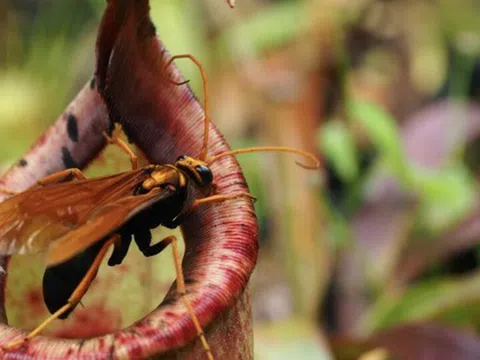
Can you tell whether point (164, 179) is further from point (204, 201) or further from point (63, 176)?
point (63, 176)

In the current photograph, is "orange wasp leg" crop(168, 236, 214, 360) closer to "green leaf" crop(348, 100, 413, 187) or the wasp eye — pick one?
the wasp eye

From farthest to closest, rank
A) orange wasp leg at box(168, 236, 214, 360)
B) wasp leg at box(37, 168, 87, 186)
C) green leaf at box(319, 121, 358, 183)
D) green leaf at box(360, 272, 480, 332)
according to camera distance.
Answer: green leaf at box(319, 121, 358, 183)
green leaf at box(360, 272, 480, 332)
wasp leg at box(37, 168, 87, 186)
orange wasp leg at box(168, 236, 214, 360)

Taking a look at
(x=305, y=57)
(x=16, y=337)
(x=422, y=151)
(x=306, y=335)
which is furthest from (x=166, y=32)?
(x=16, y=337)

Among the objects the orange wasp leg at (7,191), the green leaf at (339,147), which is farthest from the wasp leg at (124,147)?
the green leaf at (339,147)

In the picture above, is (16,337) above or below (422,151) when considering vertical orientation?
above

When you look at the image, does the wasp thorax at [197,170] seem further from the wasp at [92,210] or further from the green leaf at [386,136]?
the green leaf at [386,136]

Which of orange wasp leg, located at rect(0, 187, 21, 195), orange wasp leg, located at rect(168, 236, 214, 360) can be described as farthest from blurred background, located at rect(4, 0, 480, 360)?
orange wasp leg, located at rect(168, 236, 214, 360)

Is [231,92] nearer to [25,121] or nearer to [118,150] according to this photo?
[25,121]
